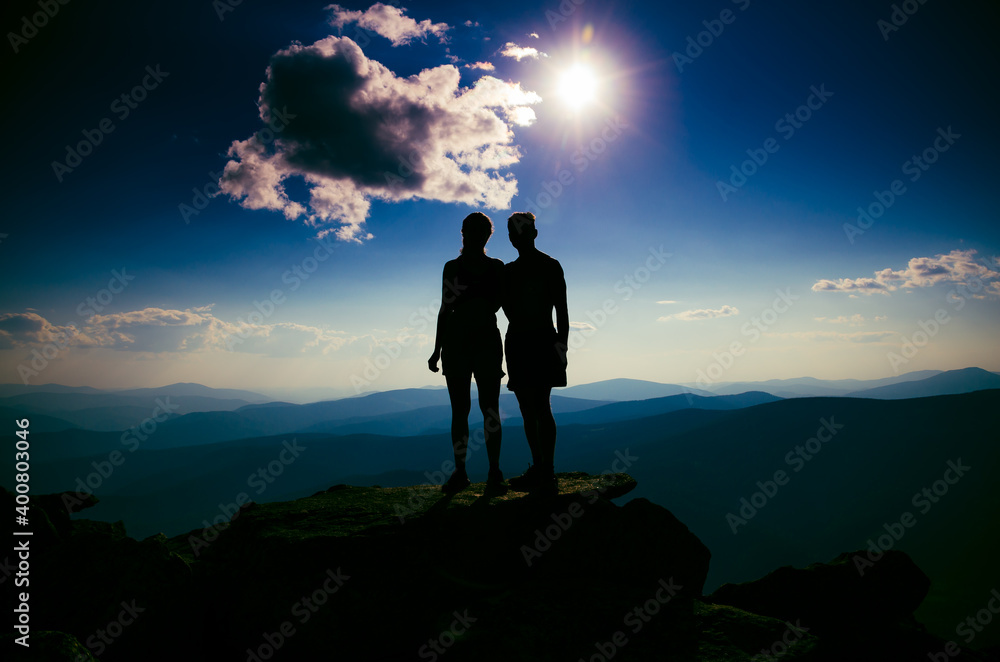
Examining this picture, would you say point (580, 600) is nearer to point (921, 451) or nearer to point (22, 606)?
point (22, 606)

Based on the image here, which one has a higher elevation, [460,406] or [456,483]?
[460,406]

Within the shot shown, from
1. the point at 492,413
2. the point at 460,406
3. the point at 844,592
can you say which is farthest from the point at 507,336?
the point at 844,592

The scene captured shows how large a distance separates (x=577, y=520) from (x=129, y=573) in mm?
6039

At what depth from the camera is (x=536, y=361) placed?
694 cm

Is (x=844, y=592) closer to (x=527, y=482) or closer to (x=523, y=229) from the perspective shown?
(x=527, y=482)

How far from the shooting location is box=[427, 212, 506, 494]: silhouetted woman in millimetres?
7176

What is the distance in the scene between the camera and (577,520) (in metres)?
6.85

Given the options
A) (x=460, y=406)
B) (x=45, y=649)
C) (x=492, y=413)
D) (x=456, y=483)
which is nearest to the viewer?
(x=45, y=649)

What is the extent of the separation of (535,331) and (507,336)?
53 centimetres

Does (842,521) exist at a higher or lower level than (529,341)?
lower

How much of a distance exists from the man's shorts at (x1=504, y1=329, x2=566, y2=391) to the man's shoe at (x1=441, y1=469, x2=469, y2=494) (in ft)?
6.43

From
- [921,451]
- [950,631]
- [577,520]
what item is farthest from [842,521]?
[577,520]

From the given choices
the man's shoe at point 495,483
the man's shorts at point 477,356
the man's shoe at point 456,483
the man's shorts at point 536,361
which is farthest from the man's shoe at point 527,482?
the man's shorts at point 477,356

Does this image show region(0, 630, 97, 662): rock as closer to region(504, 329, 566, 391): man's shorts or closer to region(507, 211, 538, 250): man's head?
region(504, 329, 566, 391): man's shorts
